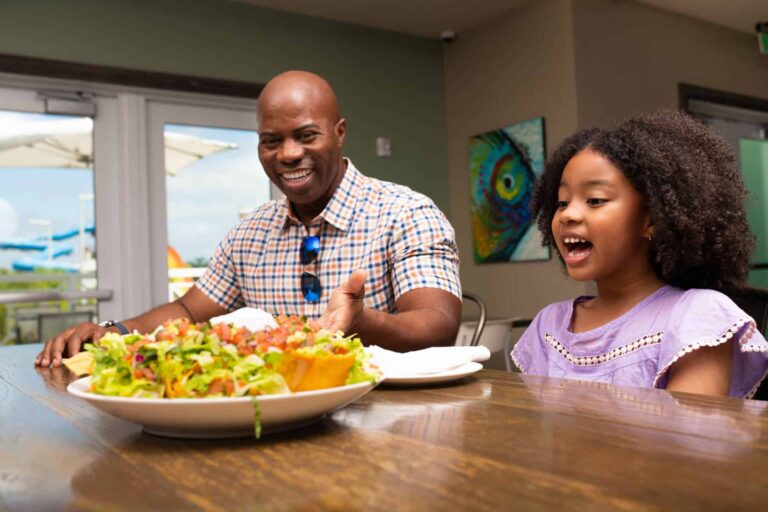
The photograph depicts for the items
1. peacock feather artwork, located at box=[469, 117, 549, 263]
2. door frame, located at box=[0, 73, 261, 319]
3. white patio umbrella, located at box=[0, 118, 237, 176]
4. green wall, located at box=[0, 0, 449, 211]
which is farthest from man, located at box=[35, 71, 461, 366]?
peacock feather artwork, located at box=[469, 117, 549, 263]

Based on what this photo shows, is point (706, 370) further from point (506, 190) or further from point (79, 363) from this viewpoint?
Result: point (506, 190)

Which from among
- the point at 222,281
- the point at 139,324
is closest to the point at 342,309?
the point at 139,324

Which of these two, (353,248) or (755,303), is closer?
(755,303)

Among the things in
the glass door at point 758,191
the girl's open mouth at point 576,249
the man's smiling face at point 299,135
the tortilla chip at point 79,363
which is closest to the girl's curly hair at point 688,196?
the girl's open mouth at point 576,249

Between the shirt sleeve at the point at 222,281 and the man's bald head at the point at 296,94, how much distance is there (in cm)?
42

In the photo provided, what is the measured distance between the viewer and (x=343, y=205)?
1717mm

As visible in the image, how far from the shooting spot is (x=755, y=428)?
62cm

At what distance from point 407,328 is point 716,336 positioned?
0.52 m

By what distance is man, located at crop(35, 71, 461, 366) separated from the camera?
153cm

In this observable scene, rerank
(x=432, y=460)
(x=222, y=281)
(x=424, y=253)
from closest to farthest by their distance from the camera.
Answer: (x=432, y=460), (x=424, y=253), (x=222, y=281)

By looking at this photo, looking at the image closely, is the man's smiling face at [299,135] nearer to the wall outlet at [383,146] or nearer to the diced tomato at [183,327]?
the diced tomato at [183,327]

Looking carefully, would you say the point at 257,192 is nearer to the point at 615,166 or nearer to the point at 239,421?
the point at 615,166

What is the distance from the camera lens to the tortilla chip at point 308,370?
2.17 feet

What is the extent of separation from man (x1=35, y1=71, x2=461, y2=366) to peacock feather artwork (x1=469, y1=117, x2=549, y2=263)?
2229 millimetres
